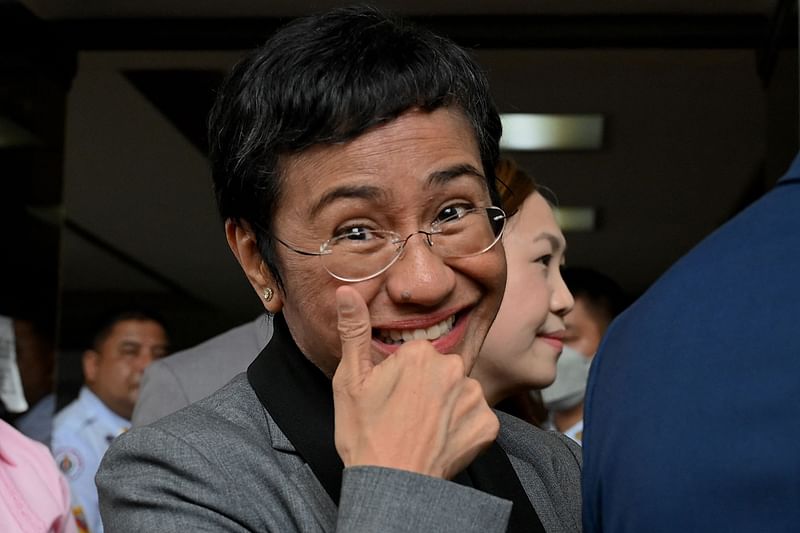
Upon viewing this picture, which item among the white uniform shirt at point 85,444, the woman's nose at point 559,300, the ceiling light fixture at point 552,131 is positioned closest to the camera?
the woman's nose at point 559,300

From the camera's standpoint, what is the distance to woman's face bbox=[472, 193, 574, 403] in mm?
2195

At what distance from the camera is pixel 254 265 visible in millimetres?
1489

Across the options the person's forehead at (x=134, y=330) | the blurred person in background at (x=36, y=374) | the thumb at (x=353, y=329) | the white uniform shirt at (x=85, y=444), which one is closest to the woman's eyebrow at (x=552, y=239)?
the thumb at (x=353, y=329)

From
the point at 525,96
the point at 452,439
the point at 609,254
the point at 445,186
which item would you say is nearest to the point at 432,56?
the point at 445,186

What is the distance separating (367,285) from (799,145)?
3.21m

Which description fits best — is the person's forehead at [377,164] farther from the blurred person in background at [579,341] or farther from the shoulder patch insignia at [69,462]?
Result: the shoulder patch insignia at [69,462]

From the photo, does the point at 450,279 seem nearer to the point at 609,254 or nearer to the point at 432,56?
the point at 432,56

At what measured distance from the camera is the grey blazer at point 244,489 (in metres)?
1.17

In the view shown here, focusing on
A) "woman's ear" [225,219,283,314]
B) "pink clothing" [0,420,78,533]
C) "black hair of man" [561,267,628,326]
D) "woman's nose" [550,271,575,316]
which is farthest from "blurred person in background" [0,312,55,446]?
"woman's ear" [225,219,283,314]

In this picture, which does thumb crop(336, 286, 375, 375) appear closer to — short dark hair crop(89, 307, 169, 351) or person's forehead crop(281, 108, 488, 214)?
person's forehead crop(281, 108, 488, 214)

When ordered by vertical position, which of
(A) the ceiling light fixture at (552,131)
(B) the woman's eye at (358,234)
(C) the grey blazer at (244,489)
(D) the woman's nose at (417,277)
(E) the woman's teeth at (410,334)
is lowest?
(C) the grey blazer at (244,489)

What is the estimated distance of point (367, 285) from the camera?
4.46 feet

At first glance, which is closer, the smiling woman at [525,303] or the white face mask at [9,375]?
the smiling woman at [525,303]

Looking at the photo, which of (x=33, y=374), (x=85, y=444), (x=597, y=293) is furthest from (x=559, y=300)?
(x=33, y=374)
